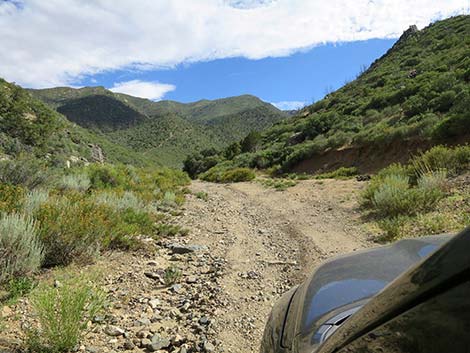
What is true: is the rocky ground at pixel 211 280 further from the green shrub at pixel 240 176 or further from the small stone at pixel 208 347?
the green shrub at pixel 240 176

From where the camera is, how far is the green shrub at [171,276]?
4.71m

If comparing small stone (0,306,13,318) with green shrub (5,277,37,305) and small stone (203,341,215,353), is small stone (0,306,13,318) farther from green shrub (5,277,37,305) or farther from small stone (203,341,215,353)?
small stone (203,341,215,353)

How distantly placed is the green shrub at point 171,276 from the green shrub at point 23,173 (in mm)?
4573

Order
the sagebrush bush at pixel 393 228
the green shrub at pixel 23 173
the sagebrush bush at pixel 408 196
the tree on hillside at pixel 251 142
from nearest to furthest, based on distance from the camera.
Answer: the sagebrush bush at pixel 393 228 → the sagebrush bush at pixel 408 196 → the green shrub at pixel 23 173 → the tree on hillside at pixel 251 142

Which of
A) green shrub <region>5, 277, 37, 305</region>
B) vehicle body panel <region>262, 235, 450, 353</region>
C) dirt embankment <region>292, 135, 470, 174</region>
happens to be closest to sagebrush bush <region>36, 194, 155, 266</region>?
green shrub <region>5, 277, 37, 305</region>

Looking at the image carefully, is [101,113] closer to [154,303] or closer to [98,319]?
[154,303]

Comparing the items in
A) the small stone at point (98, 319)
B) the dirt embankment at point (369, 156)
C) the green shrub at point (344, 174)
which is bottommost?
the small stone at point (98, 319)

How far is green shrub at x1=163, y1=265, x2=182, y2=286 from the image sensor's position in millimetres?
4707

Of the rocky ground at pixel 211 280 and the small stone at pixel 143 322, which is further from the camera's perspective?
the small stone at pixel 143 322

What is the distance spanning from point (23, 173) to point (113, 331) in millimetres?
5693

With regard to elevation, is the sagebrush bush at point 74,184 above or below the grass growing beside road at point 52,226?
above

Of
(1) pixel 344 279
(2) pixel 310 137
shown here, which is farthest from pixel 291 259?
(2) pixel 310 137

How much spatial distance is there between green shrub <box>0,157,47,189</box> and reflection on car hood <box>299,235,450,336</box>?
749cm

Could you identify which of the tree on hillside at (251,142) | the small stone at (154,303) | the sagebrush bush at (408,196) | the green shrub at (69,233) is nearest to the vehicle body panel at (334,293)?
the small stone at (154,303)
